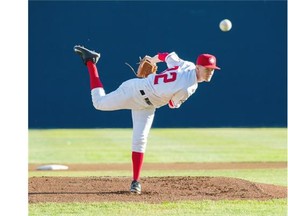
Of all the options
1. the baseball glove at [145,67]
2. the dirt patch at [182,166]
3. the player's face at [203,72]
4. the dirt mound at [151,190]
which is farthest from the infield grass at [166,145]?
the player's face at [203,72]

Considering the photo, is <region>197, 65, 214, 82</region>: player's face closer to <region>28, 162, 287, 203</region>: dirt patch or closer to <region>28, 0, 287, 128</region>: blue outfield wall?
<region>28, 162, 287, 203</region>: dirt patch

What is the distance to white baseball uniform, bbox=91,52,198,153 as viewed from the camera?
20.6ft

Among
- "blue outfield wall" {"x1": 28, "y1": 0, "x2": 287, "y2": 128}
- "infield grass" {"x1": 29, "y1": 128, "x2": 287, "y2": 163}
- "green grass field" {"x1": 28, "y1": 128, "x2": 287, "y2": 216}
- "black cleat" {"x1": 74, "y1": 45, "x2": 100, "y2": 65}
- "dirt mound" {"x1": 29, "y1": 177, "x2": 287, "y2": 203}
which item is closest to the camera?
"green grass field" {"x1": 28, "y1": 128, "x2": 287, "y2": 216}

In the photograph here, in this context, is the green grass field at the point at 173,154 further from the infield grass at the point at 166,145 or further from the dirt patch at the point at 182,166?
the dirt patch at the point at 182,166

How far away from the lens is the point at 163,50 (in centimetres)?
2122

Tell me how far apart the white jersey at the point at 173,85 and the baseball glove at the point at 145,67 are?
→ 0.37 m

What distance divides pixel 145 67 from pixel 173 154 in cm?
678

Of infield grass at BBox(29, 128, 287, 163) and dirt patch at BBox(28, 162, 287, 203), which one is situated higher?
dirt patch at BBox(28, 162, 287, 203)

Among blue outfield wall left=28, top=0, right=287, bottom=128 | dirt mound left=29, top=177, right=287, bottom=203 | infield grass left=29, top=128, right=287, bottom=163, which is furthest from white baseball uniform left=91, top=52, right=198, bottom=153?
blue outfield wall left=28, top=0, right=287, bottom=128

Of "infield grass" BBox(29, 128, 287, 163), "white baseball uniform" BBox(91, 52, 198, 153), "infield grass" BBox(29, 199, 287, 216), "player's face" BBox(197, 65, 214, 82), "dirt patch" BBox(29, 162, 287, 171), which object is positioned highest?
"player's face" BBox(197, 65, 214, 82)

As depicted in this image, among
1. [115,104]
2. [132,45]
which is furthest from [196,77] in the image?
[132,45]
